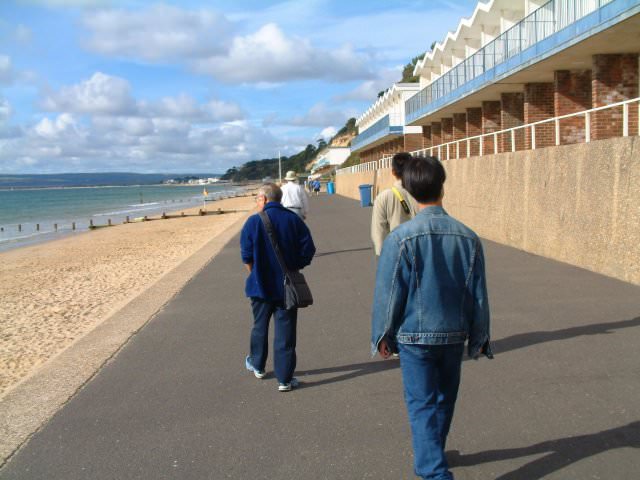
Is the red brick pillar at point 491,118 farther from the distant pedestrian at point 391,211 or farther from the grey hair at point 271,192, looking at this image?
the grey hair at point 271,192

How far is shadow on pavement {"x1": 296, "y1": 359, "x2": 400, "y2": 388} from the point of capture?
532cm

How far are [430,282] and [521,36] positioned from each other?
52.0 ft

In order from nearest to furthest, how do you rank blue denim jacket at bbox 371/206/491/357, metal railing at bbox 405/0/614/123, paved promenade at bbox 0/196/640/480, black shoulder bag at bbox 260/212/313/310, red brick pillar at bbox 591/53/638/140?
1. blue denim jacket at bbox 371/206/491/357
2. paved promenade at bbox 0/196/640/480
3. black shoulder bag at bbox 260/212/313/310
4. red brick pillar at bbox 591/53/638/140
5. metal railing at bbox 405/0/614/123

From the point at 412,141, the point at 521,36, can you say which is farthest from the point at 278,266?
the point at 412,141

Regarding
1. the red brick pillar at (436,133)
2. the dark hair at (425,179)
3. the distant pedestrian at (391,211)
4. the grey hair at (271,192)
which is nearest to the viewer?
the dark hair at (425,179)

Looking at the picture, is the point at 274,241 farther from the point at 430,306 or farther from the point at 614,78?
the point at 614,78

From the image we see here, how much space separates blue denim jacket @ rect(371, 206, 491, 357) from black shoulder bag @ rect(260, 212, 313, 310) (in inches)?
72.4

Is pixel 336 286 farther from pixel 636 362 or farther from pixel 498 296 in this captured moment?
pixel 636 362

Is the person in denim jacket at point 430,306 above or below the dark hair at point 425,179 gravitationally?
below

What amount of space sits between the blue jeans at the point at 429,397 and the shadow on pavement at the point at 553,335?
274 centimetres

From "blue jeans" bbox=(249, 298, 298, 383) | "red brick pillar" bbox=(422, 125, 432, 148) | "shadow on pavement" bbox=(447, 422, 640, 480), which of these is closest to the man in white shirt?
"blue jeans" bbox=(249, 298, 298, 383)

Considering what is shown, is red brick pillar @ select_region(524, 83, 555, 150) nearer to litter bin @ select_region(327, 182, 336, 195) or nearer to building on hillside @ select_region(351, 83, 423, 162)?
building on hillside @ select_region(351, 83, 423, 162)

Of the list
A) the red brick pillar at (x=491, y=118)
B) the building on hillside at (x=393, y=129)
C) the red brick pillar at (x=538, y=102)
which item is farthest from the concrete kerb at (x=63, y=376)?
the building on hillside at (x=393, y=129)

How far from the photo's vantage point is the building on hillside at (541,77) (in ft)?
40.2
